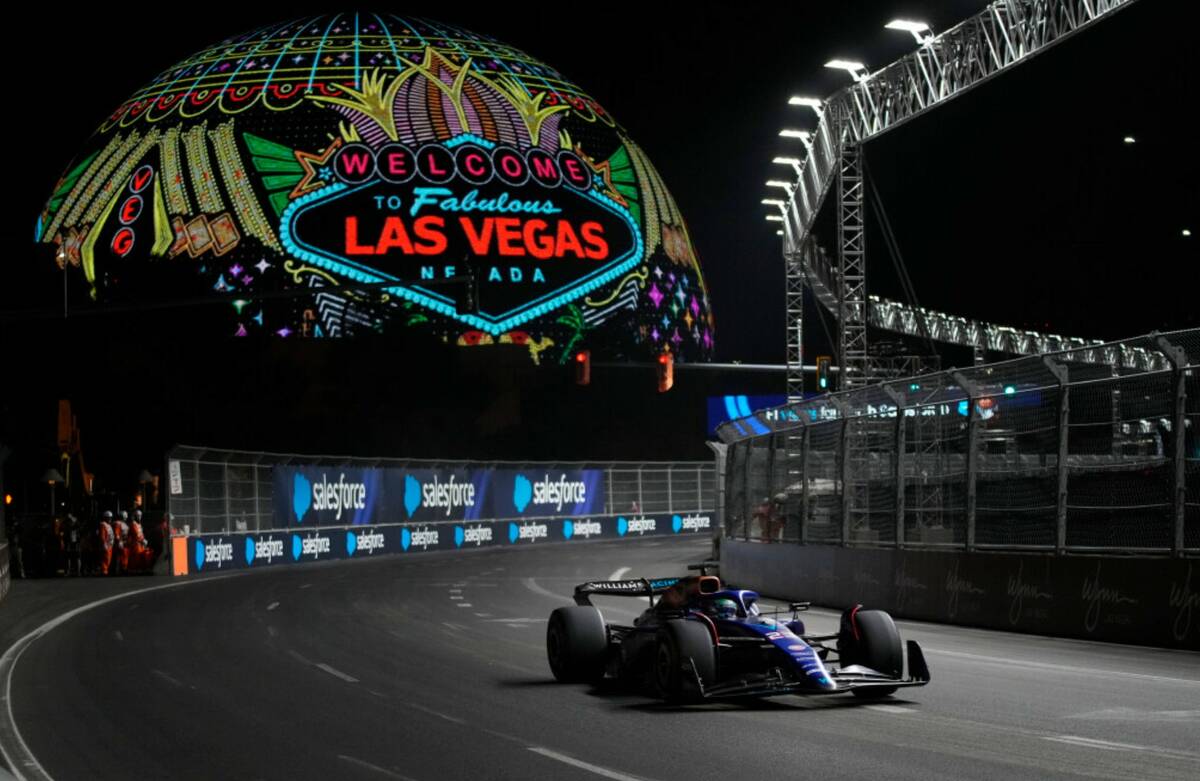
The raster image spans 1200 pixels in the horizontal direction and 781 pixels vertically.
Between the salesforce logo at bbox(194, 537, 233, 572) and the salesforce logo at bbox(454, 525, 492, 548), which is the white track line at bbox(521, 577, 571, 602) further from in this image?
the salesforce logo at bbox(454, 525, 492, 548)

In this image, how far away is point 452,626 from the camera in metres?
21.8

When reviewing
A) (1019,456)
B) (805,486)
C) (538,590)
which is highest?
(1019,456)

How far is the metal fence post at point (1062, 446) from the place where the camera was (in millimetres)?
18891

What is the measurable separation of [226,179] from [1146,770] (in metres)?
76.4

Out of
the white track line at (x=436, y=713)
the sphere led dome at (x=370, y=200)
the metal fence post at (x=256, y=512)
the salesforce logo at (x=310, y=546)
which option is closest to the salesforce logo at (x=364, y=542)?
the salesforce logo at (x=310, y=546)

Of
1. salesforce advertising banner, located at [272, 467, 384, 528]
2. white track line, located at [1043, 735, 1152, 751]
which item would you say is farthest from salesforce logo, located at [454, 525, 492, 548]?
white track line, located at [1043, 735, 1152, 751]

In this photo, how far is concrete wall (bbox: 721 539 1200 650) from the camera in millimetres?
17359

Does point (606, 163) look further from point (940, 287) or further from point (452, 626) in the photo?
point (452, 626)

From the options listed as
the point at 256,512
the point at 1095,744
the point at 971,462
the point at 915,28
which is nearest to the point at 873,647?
the point at 1095,744

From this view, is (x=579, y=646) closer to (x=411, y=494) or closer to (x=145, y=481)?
(x=145, y=481)

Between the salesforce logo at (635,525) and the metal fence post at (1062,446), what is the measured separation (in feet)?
148

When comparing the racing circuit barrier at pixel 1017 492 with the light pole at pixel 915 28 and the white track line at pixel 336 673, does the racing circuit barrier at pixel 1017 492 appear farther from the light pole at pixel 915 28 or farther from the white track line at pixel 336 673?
the light pole at pixel 915 28

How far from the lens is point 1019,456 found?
20.0 metres

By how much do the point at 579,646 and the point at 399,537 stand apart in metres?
38.0
